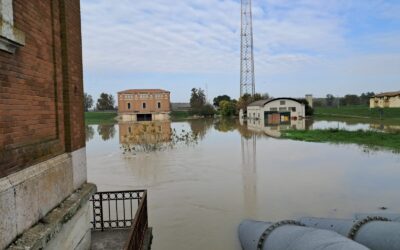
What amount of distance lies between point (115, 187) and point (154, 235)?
5227 millimetres

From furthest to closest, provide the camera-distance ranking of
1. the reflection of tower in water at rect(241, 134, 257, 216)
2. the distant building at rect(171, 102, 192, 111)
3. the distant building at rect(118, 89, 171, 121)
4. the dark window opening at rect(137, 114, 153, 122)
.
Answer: the distant building at rect(171, 102, 192, 111) → the dark window opening at rect(137, 114, 153, 122) → the distant building at rect(118, 89, 171, 121) → the reflection of tower in water at rect(241, 134, 257, 216)

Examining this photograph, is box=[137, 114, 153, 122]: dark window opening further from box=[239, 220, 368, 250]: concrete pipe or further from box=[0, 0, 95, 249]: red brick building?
box=[0, 0, 95, 249]: red brick building

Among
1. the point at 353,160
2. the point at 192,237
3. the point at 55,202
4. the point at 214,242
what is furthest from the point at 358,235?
the point at 353,160

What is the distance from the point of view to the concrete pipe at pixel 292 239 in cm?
377

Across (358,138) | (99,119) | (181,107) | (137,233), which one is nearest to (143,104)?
(99,119)

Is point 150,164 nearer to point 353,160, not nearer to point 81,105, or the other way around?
point 353,160

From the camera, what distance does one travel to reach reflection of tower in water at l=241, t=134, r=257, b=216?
10012mm

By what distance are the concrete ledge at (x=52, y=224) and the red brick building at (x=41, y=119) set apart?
2cm

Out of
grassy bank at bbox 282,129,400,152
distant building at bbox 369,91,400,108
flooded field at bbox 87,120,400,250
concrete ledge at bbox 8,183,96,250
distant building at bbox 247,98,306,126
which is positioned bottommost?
flooded field at bbox 87,120,400,250

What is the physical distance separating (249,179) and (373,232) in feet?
28.0

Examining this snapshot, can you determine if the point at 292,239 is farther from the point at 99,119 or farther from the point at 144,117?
the point at 99,119

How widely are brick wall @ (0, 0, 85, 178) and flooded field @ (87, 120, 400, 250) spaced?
3.56 m

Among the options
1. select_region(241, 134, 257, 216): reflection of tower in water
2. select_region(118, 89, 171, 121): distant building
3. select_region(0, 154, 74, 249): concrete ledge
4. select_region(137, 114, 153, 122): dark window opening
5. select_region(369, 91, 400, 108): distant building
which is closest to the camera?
select_region(0, 154, 74, 249): concrete ledge

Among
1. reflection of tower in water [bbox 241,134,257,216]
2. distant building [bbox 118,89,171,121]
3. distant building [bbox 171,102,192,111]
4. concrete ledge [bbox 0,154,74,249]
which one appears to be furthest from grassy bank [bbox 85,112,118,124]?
concrete ledge [bbox 0,154,74,249]
